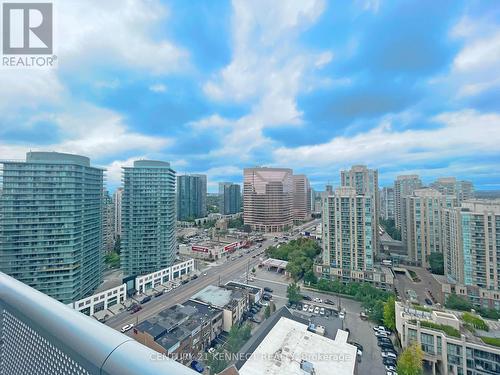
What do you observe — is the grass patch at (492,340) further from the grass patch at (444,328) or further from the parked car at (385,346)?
the parked car at (385,346)

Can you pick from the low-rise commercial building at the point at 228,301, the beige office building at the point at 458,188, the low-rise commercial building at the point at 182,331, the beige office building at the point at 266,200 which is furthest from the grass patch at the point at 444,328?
the beige office building at the point at 266,200

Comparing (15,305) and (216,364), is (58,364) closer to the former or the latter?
(15,305)

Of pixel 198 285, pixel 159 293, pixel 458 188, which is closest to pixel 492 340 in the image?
pixel 198 285

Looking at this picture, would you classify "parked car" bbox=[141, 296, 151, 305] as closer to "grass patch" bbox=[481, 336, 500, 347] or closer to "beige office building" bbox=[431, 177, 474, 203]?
"grass patch" bbox=[481, 336, 500, 347]

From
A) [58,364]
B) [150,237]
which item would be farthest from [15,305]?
[150,237]

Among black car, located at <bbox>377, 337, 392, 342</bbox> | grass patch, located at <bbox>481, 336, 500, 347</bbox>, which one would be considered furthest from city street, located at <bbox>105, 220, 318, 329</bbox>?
grass patch, located at <bbox>481, 336, 500, 347</bbox>
